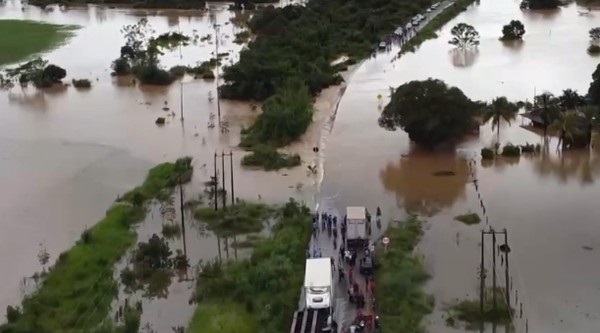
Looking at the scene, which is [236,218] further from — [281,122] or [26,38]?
[26,38]

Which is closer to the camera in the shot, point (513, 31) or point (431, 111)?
point (431, 111)

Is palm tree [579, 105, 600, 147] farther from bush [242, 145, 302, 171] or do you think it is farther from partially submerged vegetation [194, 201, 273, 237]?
partially submerged vegetation [194, 201, 273, 237]

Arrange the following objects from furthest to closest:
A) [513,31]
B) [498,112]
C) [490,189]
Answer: [513,31], [498,112], [490,189]

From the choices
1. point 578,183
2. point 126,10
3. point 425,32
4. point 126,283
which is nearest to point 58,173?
point 126,283

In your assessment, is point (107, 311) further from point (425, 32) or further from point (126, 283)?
point (425, 32)

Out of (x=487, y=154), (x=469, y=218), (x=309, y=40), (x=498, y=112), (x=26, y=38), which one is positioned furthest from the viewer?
(x=26, y=38)

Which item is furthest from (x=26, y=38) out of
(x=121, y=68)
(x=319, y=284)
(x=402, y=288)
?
(x=402, y=288)
